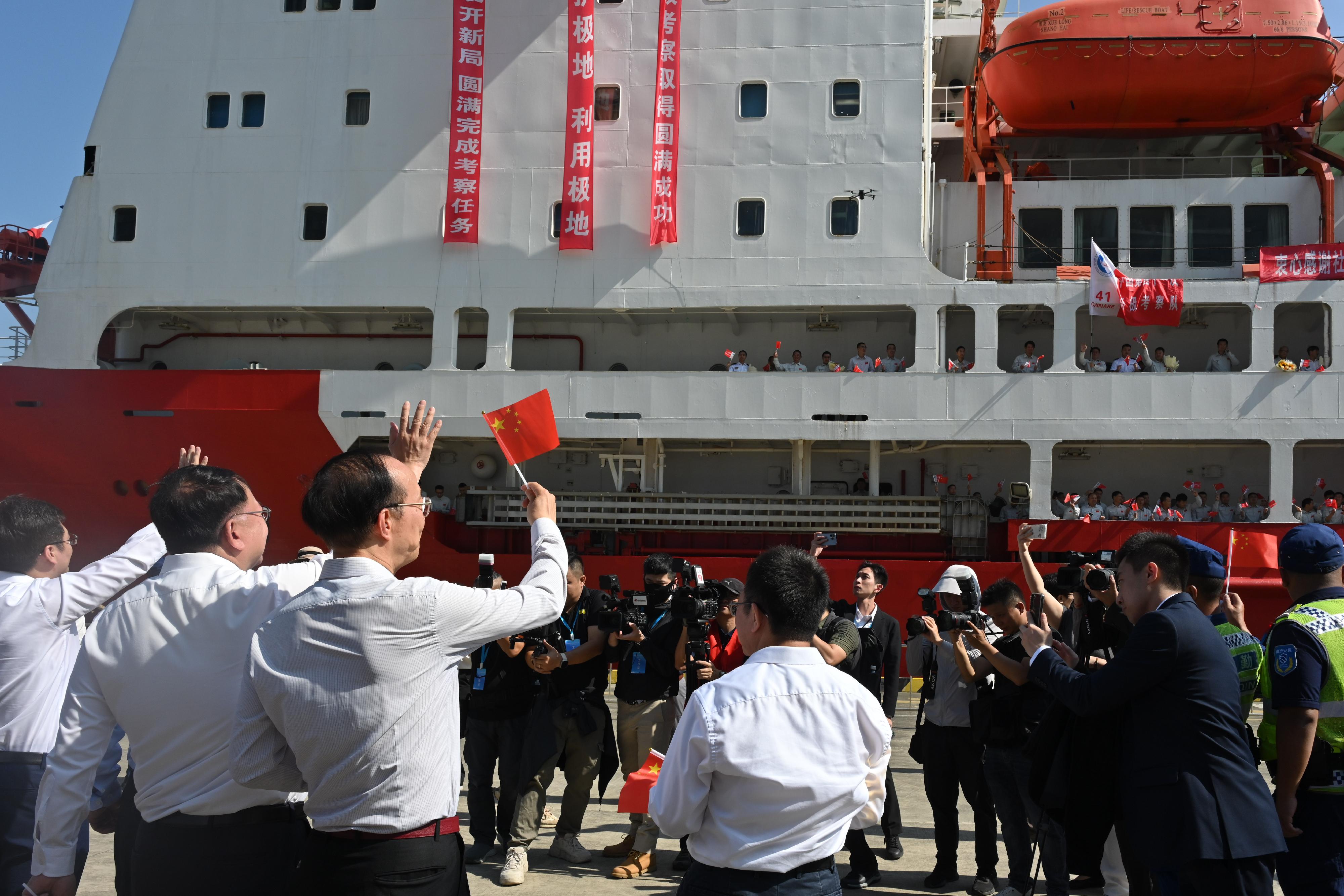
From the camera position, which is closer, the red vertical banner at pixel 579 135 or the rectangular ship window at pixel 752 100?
the red vertical banner at pixel 579 135

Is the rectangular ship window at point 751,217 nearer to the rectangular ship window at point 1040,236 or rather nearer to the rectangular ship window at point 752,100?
the rectangular ship window at point 752,100

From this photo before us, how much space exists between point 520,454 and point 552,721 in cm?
170

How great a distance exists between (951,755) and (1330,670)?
2.44m

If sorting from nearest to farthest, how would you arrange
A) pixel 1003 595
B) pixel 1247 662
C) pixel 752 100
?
1. pixel 1247 662
2. pixel 1003 595
3. pixel 752 100

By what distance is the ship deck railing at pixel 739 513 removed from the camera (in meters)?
14.0

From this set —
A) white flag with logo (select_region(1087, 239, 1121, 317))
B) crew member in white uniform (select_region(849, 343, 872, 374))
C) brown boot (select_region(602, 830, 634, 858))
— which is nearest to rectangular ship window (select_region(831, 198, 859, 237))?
crew member in white uniform (select_region(849, 343, 872, 374))

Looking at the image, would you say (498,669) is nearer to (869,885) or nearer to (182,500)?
(869,885)

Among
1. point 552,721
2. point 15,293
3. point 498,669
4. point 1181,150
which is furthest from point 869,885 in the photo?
point 15,293

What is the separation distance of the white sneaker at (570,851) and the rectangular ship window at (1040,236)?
11705 mm

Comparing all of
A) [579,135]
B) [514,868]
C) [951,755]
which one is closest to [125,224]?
[579,135]

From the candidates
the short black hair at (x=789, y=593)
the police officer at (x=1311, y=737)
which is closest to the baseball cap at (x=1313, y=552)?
the police officer at (x=1311, y=737)

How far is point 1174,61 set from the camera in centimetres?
1383

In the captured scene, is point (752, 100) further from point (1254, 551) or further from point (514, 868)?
point (514, 868)

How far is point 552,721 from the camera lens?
5891mm
